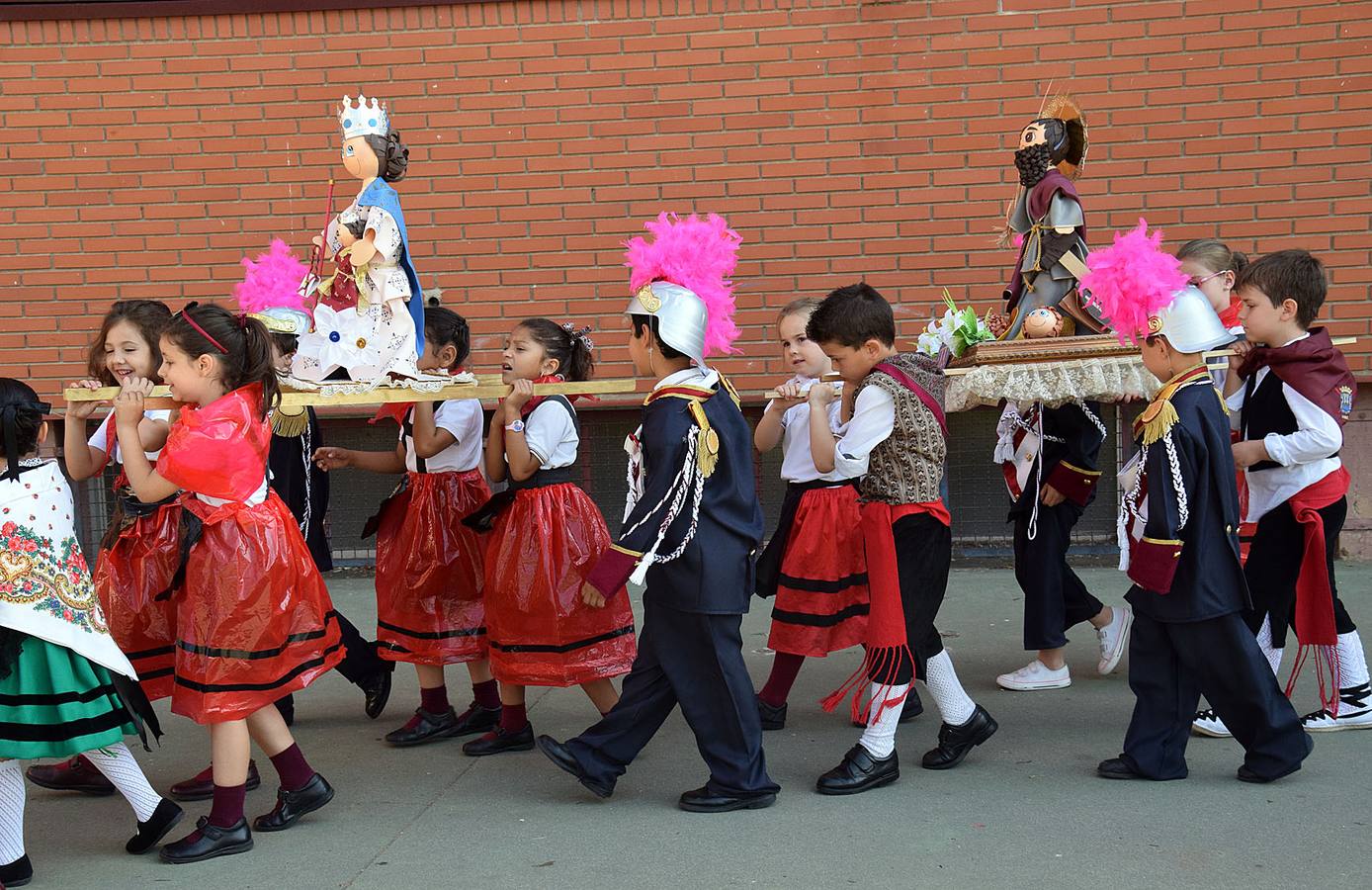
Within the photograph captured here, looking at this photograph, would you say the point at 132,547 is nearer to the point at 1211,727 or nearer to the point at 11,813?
the point at 11,813

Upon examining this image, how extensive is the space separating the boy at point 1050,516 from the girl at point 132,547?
3.18 meters

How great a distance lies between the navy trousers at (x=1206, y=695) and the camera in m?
3.93

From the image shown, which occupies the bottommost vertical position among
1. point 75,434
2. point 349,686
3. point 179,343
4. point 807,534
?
point 349,686

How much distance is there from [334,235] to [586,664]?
170 centimetres

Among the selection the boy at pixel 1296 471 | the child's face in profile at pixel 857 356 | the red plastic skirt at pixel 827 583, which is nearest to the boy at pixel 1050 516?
the boy at pixel 1296 471

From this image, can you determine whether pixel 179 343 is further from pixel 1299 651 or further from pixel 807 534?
pixel 1299 651

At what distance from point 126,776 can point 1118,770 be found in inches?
118

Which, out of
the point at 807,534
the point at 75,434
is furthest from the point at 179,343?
the point at 807,534

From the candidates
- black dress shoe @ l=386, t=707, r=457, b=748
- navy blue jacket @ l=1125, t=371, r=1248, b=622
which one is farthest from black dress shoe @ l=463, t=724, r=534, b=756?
navy blue jacket @ l=1125, t=371, r=1248, b=622

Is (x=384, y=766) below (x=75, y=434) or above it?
below

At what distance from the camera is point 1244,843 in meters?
3.57

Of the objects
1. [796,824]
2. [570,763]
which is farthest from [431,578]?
[796,824]

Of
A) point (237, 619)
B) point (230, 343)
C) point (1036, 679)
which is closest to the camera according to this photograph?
point (237, 619)

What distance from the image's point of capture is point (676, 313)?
4.01 m
